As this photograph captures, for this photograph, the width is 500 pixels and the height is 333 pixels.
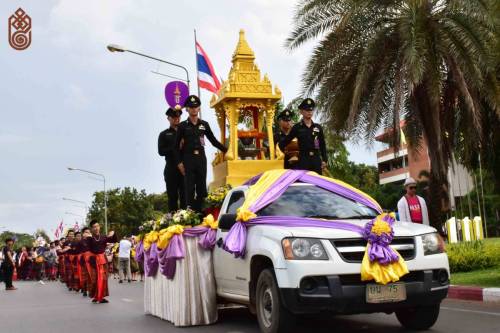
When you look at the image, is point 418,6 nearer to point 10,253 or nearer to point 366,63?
point 366,63

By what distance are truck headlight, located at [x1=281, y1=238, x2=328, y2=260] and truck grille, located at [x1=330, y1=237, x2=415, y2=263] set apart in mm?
150

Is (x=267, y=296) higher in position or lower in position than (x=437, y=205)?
lower

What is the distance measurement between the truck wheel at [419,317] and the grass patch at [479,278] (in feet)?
14.9

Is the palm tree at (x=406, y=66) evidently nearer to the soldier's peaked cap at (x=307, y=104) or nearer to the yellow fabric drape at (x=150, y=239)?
Result: the soldier's peaked cap at (x=307, y=104)

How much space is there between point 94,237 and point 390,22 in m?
9.18

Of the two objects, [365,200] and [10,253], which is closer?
[365,200]

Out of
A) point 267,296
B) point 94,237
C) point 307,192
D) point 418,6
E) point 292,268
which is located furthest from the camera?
point 418,6

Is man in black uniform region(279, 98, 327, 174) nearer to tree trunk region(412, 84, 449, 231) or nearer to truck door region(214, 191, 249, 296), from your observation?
truck door region(214, 191, 249, 296)

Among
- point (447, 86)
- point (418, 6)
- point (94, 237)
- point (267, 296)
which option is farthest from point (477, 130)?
point (267, 296)

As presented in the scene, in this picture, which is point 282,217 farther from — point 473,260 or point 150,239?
point 473,260

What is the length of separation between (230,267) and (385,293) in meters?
2.25

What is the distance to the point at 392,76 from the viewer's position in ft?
59.6

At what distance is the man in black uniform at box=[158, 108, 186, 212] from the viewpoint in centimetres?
1230

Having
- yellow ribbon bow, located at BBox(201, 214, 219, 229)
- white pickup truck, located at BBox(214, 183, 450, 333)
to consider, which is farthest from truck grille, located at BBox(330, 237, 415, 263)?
yellow ribbon bow, located at BBox(201, 214, 219, 229)
